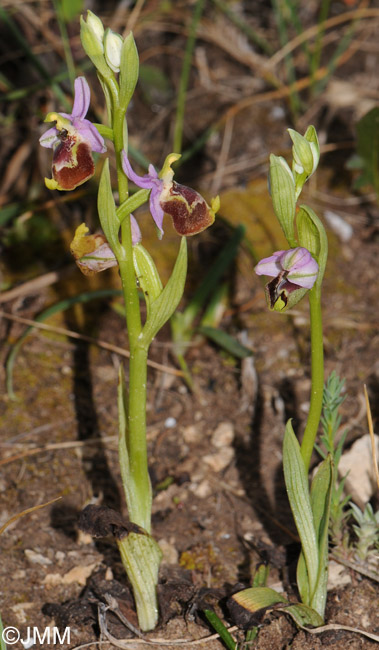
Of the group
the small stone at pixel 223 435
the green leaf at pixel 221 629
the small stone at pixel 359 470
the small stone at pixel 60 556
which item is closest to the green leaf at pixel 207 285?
the small stone at pixel 223 435

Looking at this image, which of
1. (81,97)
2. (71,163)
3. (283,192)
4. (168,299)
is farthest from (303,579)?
(81,97)

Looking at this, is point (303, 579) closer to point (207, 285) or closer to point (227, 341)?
point (227, 341)

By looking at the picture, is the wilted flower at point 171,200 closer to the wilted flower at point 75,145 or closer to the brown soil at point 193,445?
the wilted flower at point 75,145

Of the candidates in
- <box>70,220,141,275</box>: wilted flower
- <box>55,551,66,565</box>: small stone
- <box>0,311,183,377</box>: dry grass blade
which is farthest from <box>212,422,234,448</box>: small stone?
<box>70,220,141,275</box>: wilted flower

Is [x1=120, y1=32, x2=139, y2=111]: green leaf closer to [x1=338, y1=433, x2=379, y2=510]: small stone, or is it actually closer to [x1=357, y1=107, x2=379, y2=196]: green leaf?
[x1=338, y1=433, x2=379, y2=510]: small stone

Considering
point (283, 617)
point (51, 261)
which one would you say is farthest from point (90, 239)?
point (51, 261)

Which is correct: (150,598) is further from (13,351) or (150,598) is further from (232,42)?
(232,42)
